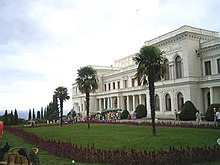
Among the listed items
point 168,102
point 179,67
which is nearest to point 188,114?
point 168,102

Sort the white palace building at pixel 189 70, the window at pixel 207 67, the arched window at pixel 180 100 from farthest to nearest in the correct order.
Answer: the arched window at pixel 180 100
the window at pixel 207 67
the white palace building at pixel 189 70

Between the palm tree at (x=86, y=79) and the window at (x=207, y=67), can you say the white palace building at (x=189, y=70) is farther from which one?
the palm tree at (x=86, y=79)

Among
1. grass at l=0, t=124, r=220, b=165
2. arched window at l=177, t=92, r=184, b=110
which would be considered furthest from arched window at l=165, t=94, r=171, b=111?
grass at l=0, t=124, r=220, b=165

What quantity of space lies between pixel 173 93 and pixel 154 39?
10.5 meters

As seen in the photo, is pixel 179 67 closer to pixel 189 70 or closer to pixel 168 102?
pixel 189 70

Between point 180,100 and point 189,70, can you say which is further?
point 180,100

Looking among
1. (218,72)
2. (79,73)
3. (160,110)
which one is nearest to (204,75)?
(218,72)

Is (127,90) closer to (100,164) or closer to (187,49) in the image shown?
(187,49)

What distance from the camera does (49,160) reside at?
11023 mm

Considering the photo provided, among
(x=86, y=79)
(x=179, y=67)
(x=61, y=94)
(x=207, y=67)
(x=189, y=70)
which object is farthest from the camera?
(x=179, y=67)

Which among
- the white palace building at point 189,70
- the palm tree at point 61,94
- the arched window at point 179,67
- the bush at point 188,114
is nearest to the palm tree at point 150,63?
the bush at point 188,114

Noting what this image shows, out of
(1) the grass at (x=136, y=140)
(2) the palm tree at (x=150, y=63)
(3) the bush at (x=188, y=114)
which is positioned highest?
(2) the palm tree at (x=150, y=63)

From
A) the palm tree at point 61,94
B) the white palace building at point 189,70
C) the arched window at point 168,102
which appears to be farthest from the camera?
the arched window at point 168,102

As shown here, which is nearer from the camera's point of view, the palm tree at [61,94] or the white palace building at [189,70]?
the palm tree at [61,94]
